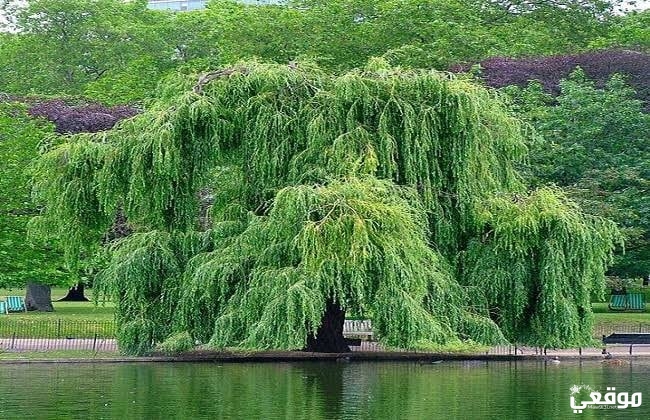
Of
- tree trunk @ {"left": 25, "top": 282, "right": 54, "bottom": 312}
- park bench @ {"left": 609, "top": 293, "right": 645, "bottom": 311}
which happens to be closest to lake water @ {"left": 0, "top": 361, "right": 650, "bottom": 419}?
park bench @ {"left": 609, "top": 293, "right": 645, "bottom": 311}

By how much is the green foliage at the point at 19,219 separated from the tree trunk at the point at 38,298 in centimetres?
302

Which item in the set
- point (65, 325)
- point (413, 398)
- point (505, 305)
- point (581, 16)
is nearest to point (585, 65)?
point (581, 16)

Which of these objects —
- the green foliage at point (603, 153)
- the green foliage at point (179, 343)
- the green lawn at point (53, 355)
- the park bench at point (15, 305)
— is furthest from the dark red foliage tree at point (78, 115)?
the green foliage at point (179, 343)

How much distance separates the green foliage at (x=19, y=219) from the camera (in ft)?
151

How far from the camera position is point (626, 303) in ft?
171

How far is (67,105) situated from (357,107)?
1124 inches

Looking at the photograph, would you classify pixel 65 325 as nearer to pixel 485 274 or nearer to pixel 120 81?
pixel 485 274

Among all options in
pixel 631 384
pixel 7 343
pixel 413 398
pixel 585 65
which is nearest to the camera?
pixel 413 398

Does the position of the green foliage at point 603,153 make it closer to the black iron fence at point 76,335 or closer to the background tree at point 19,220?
the black iron fence at point 76,335

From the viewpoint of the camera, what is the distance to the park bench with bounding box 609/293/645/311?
171 ft

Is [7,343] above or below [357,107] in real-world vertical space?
below

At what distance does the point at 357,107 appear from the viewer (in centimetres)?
3491

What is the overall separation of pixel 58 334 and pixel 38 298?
11.7 m

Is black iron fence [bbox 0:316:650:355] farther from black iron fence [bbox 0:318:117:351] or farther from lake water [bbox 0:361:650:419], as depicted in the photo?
lake water [bbox 0:361:650:419]
